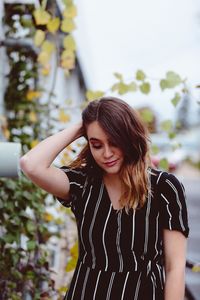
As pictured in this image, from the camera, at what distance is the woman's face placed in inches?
74.4

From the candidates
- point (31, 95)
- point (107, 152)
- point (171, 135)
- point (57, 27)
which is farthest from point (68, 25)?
point (107, 152)

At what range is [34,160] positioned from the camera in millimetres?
1994

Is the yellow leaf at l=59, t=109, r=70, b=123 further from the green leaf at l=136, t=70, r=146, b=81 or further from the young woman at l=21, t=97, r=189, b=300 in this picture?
the young woman at l=21, t=97, r=189, b=300

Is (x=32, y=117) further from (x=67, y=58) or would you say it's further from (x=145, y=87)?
(x=145, y=87)

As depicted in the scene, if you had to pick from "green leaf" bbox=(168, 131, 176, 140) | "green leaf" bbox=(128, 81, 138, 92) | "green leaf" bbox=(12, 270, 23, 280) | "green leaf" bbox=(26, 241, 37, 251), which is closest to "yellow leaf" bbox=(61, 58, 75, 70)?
"green leaf" bbox=(128, 81, 138, 92)

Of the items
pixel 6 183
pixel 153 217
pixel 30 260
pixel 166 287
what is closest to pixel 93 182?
pixel 153 217

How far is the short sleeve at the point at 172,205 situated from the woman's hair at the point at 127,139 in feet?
0.20

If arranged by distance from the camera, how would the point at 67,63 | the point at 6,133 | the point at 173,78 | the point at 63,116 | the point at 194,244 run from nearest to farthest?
the point at 173,78 → the point at 67,63 → the point at 6,133 → the point at 63,116 → the point at 194,244

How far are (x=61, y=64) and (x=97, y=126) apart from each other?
161cm

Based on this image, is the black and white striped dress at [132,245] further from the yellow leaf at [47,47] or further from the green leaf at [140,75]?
the yellow leaf at [47,47]

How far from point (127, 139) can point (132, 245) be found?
35 centimetres

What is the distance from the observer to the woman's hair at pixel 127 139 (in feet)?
6.12

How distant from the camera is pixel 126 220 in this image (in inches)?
73.0

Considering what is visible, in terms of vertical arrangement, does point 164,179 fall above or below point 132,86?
below
